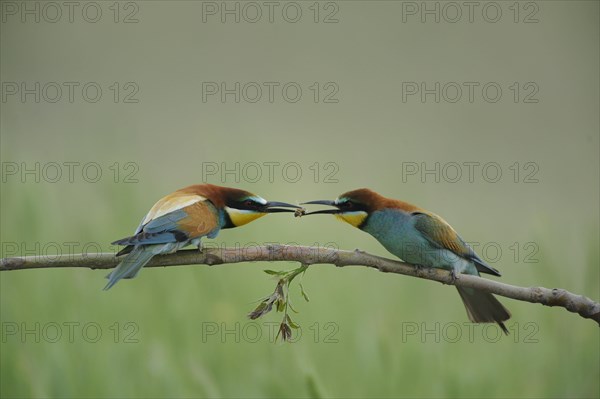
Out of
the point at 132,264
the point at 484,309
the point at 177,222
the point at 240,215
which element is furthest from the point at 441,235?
the point at 132,264

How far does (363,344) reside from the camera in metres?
2.14

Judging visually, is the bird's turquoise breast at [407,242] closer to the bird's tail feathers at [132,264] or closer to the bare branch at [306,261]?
the bare branch at [306,261]

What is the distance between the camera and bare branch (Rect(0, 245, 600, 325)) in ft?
3.60

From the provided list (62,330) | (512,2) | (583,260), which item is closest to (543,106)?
(512,2)

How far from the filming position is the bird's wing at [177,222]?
1.36m

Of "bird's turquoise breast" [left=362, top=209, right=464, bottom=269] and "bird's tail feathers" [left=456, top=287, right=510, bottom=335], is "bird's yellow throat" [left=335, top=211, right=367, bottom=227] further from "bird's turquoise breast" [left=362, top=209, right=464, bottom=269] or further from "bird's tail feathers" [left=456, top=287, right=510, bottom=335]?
"bird's tail feathers" [left=456, top=287, right=510, bottom=335]


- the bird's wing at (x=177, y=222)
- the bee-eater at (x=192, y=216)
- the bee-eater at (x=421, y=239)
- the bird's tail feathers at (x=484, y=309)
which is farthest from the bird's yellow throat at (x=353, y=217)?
the bird's tail feathers at (x=484, y=309)

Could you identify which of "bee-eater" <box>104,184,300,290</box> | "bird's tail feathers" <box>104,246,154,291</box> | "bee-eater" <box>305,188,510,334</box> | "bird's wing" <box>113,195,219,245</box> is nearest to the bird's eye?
"bee-eater" <box>305,188,510,334</box>

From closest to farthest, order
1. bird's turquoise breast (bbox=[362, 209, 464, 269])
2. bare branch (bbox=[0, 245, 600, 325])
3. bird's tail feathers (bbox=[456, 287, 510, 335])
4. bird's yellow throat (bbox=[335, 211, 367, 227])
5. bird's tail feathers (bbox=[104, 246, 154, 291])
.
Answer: bare branch (bbox=[0, 245, 600, 325]), bird's tail feathers (bbox=[104, 246, 154, 291]), bird's yellow throat (bbox=[335, 211, 367, 227]), bird's turquoise breast (bbox=[362, 209, 464, 269]), bird's tail feathers (bbox=[456, 287, 510, 335])

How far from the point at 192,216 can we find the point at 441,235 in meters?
0.55

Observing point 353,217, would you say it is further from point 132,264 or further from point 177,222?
point 132,264

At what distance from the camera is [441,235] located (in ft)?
5.52

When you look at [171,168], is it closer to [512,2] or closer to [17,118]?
[17,118]

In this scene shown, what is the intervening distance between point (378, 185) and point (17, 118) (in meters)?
1.49
